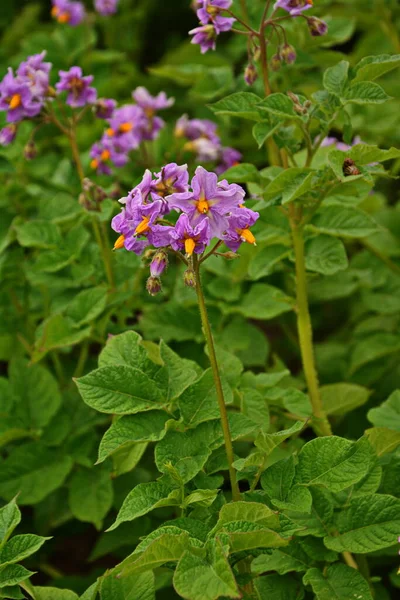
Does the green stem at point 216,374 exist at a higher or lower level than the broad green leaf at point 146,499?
higher

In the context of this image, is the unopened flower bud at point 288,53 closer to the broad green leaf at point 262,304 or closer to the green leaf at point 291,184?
the green leaf at point 291,184

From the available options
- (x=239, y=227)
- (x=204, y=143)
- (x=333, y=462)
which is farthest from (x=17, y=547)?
(x=204, y=143)

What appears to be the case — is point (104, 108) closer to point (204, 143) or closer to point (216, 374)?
point (204, 143)

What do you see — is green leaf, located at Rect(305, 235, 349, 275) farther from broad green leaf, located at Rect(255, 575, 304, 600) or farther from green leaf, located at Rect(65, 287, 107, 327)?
broad green leaf, located at Rect(255, 575, 304, 600)

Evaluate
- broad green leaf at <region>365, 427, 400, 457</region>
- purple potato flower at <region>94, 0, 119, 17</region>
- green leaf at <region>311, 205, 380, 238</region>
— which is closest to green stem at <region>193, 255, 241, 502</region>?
broad green leaf at <region>365, 427, 400, 457</region>

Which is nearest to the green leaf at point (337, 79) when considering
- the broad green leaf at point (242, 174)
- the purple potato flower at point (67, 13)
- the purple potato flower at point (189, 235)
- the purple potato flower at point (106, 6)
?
the broad green leaf at point (242, 174)

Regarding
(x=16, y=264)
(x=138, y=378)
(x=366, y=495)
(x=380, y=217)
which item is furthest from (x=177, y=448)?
(x=380, y=217)
